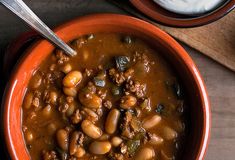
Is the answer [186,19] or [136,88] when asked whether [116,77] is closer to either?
[136,88]

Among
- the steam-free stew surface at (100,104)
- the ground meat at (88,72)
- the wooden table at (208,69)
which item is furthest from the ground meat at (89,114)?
the wooden table at (208,69)

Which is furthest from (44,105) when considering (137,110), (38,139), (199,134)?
(199,134)

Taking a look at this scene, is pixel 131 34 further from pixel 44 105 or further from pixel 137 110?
pixel 44 105

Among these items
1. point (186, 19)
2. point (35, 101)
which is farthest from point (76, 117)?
point (186, 19)

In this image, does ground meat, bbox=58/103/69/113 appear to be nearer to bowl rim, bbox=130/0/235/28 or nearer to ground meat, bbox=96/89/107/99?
ground meat, bbox=96/89/107/99

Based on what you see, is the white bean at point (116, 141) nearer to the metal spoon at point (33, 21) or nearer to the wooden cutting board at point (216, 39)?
the metal spoon at point (33, 21)

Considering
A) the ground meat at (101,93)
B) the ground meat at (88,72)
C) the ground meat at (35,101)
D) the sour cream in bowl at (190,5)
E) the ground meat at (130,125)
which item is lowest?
the ground meat at (130,125)

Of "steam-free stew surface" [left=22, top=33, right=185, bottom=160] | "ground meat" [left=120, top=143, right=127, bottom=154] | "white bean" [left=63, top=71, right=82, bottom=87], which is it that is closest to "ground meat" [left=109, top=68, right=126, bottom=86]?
"steam-free stew surface" [left=22, top=33, right=185, bottom=160]
